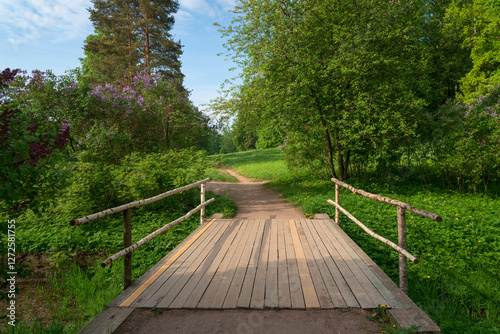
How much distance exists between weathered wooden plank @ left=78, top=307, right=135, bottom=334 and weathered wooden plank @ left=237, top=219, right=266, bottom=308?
45.0 inches

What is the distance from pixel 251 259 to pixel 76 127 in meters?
9.95

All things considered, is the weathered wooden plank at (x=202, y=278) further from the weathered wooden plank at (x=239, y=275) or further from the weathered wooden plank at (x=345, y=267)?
the weathered wooden plank at (x=345, y=267)

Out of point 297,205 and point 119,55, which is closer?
point 297,205

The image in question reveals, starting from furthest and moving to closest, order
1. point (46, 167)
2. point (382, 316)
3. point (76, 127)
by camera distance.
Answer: point (76, 127), point (46, 167), point (382, 316)

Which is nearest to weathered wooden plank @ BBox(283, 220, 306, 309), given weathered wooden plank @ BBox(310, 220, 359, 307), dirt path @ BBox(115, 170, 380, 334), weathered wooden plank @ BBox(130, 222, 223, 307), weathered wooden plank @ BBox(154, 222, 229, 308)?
dirt path @ BBox(115, 170, 380, 334)

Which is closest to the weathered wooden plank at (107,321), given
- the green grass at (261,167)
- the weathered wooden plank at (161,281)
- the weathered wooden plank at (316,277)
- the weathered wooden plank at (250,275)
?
the weathered wooden plank at (161,281)

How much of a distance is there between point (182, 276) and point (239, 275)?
74 centimetres

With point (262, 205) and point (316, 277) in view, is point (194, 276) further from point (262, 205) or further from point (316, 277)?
point (262, 205)

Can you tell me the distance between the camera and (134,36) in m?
22.3

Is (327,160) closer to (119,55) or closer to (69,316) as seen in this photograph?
(69,316)

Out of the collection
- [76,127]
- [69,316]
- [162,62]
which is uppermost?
Result: [162,62]

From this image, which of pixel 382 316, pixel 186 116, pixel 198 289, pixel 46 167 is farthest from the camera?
pixel 186 116

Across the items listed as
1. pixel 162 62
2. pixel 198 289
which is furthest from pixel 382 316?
pixel 162 62

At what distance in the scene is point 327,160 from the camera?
13781 mm
